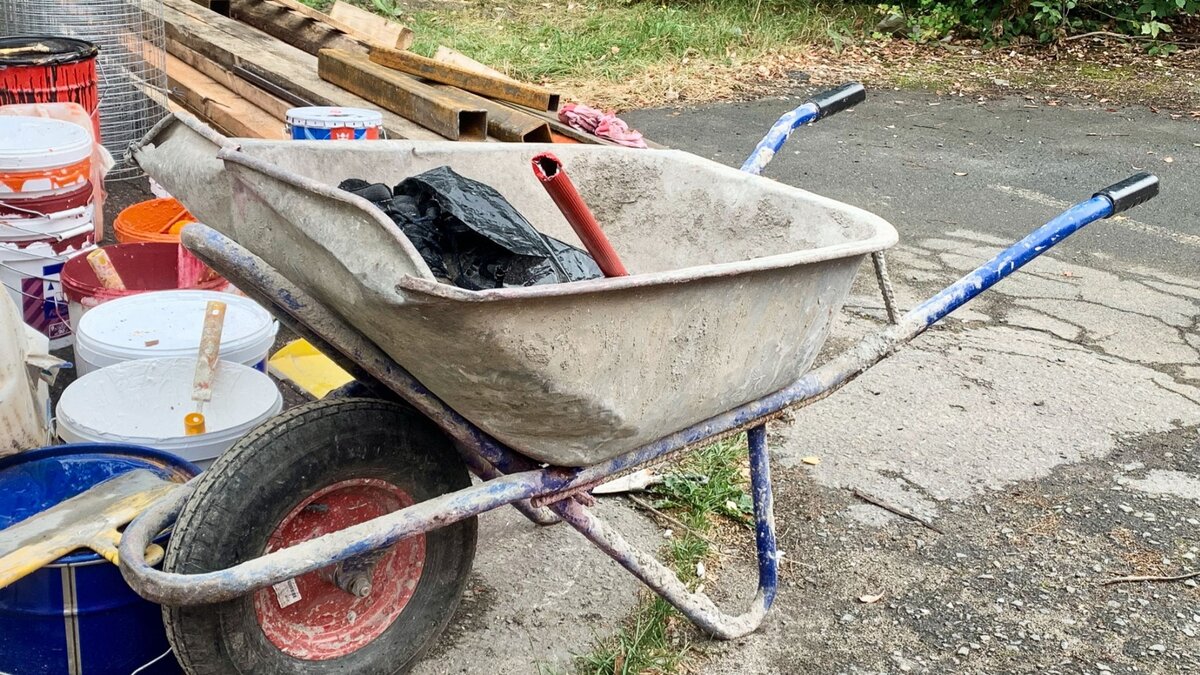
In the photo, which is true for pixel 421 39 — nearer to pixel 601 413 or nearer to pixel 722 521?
pixel 722 521

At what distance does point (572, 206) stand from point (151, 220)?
2.39 m

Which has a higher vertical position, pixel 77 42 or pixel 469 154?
pixel 469 154

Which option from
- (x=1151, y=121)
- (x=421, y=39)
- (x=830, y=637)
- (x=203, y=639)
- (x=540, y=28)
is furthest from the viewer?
(x=540, y=28)

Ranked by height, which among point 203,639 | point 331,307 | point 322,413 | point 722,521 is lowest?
point 722,521

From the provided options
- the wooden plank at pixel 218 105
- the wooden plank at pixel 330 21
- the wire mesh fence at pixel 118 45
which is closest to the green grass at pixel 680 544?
the wooden plank at pixel 218 105

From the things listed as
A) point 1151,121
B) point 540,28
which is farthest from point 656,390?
point 540,28

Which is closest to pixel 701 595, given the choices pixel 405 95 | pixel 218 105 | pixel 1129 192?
pixel 1129 192

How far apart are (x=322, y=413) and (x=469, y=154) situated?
2.53 ft

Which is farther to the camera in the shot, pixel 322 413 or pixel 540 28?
pixel 540 28

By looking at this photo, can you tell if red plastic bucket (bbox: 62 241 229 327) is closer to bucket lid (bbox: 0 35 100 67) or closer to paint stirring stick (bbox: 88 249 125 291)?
paint stirring stick (bbox: 88 249 125 291)

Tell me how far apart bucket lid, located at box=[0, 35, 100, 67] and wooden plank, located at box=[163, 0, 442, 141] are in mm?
980

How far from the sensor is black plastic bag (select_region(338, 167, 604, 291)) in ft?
6.69

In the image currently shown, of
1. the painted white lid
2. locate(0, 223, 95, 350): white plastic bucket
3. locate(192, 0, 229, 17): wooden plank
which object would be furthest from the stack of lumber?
locate(0, 223, 95, 350): white plastic bucket

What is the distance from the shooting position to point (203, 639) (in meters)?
1.82
